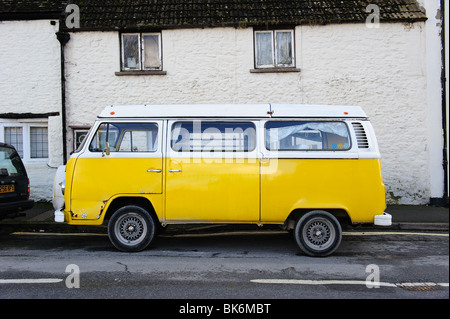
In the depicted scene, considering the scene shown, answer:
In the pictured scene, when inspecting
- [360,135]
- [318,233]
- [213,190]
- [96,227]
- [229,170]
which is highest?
[360,135]

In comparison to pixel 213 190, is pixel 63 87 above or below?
above

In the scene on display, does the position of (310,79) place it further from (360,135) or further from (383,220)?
(383,220)

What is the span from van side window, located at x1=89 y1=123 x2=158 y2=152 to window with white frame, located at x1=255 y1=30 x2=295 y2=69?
19.9ft

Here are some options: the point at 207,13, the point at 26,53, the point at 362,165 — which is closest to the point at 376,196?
the point at 362,165

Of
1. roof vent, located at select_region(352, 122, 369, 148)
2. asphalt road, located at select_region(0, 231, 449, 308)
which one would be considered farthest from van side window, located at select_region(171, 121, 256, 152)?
asphalt road, located at select_region(0, 231, 449, 308)

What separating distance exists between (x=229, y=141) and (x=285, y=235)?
108 inches

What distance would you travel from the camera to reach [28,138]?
11227 millimetres

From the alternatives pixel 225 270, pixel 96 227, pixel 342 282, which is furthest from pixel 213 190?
pixel 96 227

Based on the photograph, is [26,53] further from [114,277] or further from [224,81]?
[114,277]

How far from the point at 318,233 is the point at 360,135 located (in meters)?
1.78

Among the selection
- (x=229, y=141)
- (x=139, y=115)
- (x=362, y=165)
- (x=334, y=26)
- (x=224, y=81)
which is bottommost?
(x=362, y=165)

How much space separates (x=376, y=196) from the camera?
227 inches

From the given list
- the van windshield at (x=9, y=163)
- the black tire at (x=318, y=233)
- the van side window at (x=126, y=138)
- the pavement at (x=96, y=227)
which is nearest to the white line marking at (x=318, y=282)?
the black tire at (x=318, y=233)

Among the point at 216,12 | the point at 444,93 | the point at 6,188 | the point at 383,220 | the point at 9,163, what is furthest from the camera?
the point at 216,12
